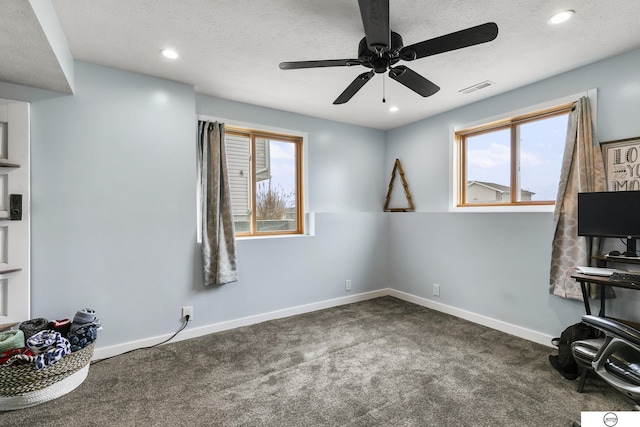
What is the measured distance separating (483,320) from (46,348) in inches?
152

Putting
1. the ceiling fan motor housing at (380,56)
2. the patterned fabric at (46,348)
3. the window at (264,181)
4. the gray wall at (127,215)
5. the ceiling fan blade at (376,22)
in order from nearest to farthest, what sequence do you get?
the ceiling fan blade at (376,22) < the ceiling fan motor housing at (380,56) < the patterned fabric at (46,348) < the gray wall at (127,215) < the window at (264,181)

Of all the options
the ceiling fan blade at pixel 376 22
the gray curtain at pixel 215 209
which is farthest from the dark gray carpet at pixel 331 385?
the ceiling fan blade at pixel 376 22

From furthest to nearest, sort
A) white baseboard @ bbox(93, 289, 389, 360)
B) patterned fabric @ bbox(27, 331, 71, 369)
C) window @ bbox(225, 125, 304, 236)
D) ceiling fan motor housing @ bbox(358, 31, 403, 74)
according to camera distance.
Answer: window @ bbox(225, 125, 304, 236) → white baseboard @ bbox(93, 289, 389, 360) → patterned fabric @ bbox(27, 331, 71, 369) → ceiling fan motor housing @ bbox(358, 31, 403, 74)

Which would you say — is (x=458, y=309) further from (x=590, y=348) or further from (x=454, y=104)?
(x=454, y=104)

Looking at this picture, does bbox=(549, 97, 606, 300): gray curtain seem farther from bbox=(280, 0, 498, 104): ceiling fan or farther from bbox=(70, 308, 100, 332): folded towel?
bbox=(70, 308, 100, 332): folded towel

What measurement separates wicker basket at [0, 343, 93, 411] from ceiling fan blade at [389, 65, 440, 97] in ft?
9.61

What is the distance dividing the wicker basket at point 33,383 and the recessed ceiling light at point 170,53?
231 centimetres

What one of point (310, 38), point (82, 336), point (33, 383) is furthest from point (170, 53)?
point (33, 383)

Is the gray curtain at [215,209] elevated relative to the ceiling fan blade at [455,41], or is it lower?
lower

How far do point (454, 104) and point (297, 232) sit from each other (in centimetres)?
247

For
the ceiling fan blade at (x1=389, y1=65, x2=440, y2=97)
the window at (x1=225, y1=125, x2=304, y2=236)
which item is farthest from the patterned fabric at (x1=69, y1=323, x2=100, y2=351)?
the ceiling fan blade at (x1=389, y1=65, x2=440, y2=97)

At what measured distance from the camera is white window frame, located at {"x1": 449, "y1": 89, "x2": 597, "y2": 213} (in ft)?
8.74

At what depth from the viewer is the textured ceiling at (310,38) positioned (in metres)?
1.88

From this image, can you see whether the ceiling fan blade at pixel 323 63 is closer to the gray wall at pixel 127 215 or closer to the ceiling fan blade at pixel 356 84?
the ceiling fan blade at pixel 356 84
